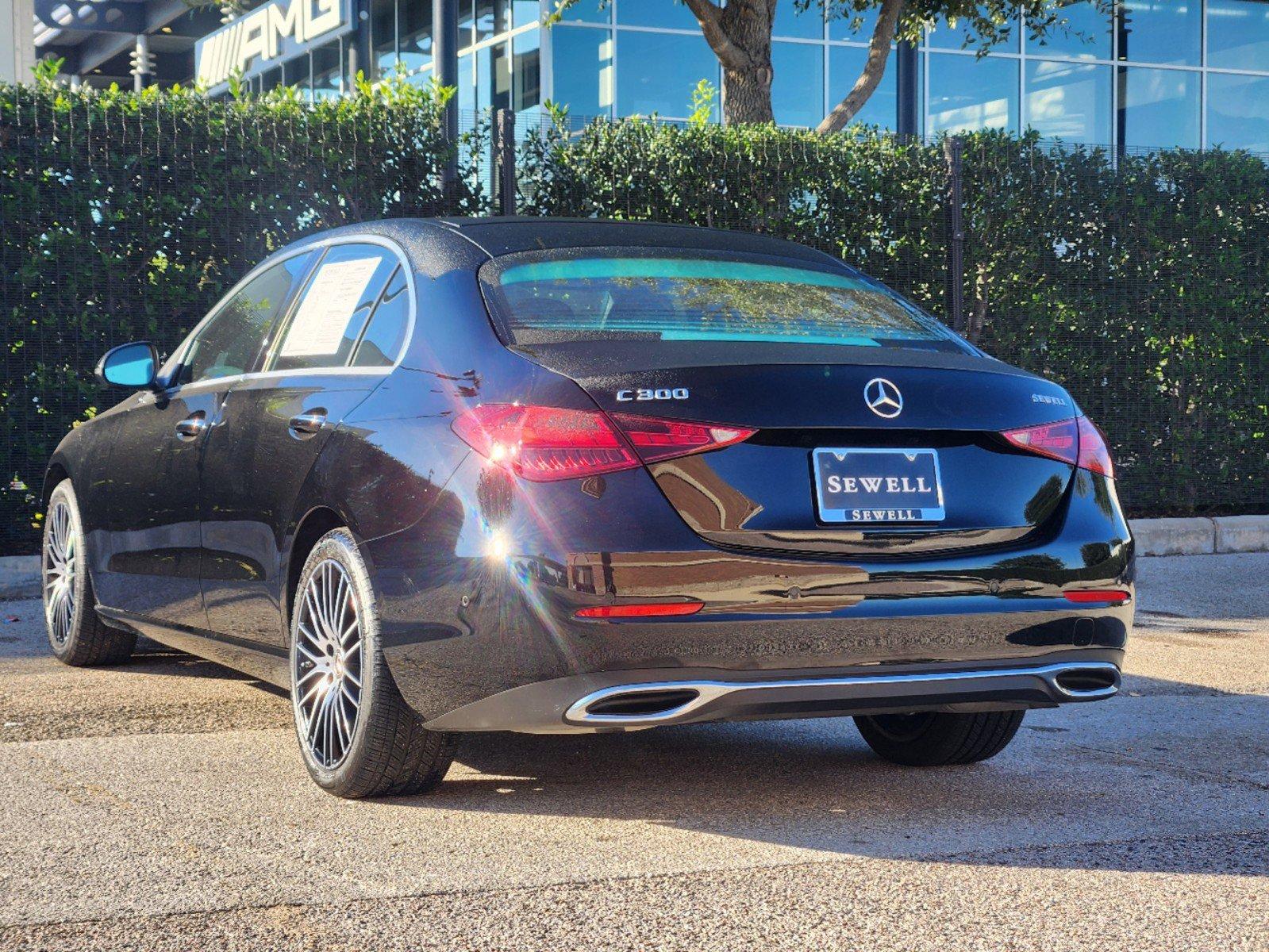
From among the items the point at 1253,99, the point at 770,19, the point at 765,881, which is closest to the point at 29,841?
the point at 765,881

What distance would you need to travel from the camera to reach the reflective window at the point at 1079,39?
26750 mm

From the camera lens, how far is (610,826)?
158 inches

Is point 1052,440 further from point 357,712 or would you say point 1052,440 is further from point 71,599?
point 71,599

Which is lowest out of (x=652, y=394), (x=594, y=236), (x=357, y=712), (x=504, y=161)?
(x=357, y=712)

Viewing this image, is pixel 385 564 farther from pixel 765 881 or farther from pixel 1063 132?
pixel 1063 132

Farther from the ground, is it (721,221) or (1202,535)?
(721,221)

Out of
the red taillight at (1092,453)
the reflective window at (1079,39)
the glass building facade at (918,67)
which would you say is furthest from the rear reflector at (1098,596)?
the reflective window at (1079,39)

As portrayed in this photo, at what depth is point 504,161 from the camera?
10266 mm

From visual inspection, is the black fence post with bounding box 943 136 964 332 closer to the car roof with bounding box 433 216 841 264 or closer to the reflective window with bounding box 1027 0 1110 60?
the car roof with bounding box 433 216 841 264

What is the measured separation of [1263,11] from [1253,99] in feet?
5.58

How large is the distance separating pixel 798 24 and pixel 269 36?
30.9 ft

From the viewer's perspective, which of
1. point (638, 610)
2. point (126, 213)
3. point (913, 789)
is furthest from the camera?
point (126, 213)

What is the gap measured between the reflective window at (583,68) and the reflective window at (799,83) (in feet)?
8.73

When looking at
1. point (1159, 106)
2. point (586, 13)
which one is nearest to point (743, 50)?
point (586, 13)
